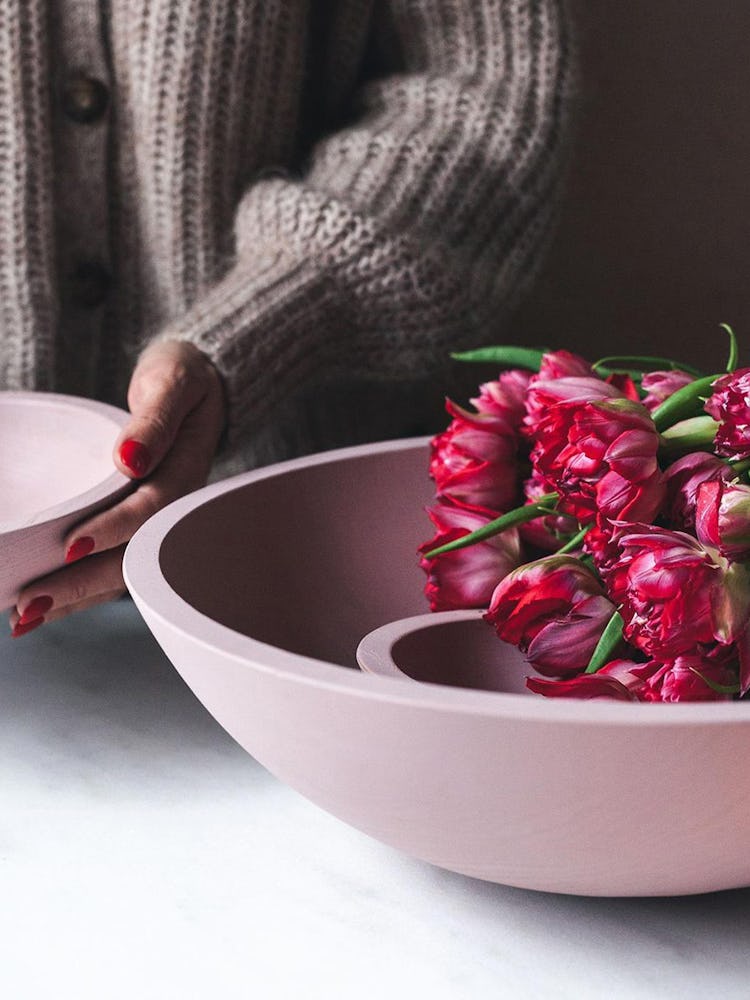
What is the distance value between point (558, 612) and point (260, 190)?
0.40 m

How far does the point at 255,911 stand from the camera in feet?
1.23

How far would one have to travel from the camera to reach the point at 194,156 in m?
0.72

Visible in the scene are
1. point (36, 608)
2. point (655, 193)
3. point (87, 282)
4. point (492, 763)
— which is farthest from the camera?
point (655, 193)

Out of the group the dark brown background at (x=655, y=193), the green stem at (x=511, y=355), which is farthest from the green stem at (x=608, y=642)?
the dark brown background at (x=655, y=193)

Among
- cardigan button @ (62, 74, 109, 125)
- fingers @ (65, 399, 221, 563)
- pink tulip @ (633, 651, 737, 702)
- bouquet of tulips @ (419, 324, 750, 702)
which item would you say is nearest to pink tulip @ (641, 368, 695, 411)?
bouquet of tulips @ (419, 324, 750, 702)

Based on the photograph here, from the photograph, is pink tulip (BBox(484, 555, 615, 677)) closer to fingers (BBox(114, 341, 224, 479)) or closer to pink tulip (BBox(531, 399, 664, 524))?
pink tulip (BBox(531, 399, 664, 524))

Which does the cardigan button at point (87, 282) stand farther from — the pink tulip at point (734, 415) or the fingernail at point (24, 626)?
the pink tulip at point (734, 415)

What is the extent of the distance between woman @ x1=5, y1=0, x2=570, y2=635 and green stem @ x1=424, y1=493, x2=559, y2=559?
24 centimetres

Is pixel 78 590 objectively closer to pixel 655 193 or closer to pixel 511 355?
pixel 511 355

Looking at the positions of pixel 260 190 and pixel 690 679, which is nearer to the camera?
pixel 690 679

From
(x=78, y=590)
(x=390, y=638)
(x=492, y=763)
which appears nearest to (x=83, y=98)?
(x=78, y=590)

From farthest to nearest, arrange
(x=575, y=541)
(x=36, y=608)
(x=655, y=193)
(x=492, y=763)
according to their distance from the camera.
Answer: (x=655, y=193) < (x=36, y=608) < (x=575, y=541) < (x=492, y=763)

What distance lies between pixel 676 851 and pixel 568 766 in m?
0.05

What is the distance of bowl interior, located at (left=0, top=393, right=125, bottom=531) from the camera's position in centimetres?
61
